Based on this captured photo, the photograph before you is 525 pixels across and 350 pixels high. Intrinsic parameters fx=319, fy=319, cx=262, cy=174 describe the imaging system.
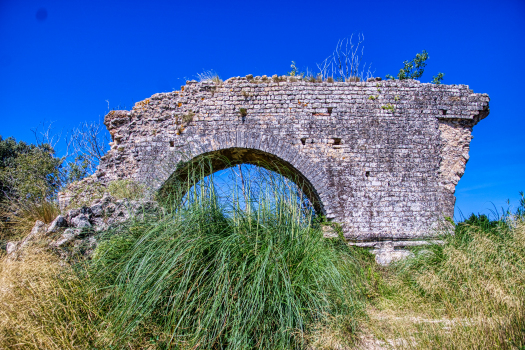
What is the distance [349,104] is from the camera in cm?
691

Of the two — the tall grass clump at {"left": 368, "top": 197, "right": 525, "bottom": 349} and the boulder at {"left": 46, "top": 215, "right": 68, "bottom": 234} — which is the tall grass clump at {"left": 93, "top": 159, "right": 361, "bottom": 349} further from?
the boulder at {"left": 46, "top": 215, "right": 68, "bottom": 234}

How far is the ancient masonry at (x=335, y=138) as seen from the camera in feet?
21.4

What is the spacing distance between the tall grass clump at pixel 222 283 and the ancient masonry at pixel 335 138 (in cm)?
320

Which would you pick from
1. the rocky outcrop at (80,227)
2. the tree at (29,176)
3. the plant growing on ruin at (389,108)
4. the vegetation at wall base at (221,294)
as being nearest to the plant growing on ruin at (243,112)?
the plant growing on ruin at (389,108)

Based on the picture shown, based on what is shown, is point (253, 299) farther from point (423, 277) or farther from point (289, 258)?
point (423, 277)

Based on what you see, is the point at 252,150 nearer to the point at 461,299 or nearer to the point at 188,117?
the point at 188,117

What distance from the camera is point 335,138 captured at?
6.79 meters

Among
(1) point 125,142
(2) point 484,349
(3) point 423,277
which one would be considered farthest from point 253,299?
(1) point 125,142

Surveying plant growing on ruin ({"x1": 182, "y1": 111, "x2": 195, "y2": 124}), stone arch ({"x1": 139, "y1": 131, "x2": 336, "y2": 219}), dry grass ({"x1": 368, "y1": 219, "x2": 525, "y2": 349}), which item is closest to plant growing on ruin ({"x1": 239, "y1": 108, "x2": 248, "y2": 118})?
stone arch ({"x1": 139, "y1": 131, "x2": 336, "y2": 219})

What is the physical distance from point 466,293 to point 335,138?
3776mm

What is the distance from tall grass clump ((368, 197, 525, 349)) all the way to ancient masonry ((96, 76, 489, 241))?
1.12m

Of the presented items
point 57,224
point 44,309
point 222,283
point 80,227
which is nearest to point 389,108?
point 222,283

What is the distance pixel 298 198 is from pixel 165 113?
14.2 feet

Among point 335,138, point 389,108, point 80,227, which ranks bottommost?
point 80,227
